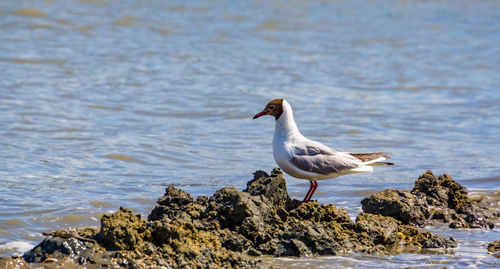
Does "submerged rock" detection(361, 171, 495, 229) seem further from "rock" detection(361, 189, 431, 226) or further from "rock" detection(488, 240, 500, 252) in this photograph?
"rock" detection(488, 240, 500, 252)

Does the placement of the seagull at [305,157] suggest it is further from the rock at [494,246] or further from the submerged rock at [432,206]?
the rock at [494,246]

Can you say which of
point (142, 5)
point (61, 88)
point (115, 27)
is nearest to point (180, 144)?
point (61, 88)

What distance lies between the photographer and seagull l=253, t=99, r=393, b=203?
6.61 metres

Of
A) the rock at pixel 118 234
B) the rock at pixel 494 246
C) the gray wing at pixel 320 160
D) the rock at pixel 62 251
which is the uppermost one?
the gray wing at pixel 320 160

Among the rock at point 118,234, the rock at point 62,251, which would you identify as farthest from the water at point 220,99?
the rock at point 118,234

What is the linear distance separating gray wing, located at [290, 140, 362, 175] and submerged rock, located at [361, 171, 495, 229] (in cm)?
42

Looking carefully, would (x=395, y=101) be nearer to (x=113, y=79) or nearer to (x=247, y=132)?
(x=247, y=132)

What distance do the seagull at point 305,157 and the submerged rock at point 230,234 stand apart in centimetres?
43

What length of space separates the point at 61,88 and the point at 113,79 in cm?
140

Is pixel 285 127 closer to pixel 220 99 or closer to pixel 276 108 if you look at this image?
pixel 276 108

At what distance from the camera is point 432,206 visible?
724 centimetres

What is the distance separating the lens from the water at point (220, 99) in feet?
27.0

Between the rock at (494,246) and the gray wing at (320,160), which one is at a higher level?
the gray wing at (320,160)

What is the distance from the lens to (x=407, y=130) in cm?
1216
